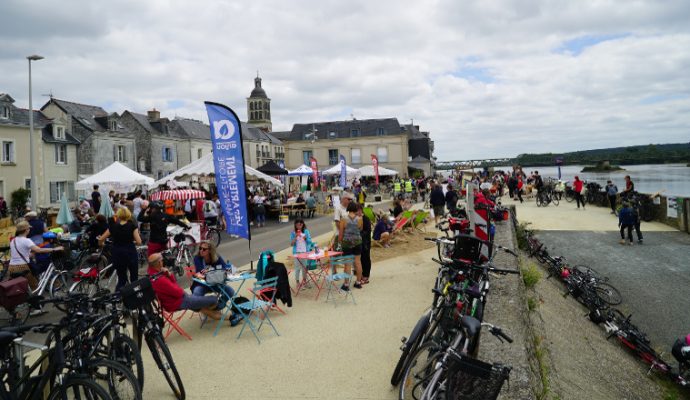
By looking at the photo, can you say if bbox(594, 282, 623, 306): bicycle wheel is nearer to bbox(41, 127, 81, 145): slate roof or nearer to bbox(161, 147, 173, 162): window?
bbox(41, 127, 81, 145): slate roof

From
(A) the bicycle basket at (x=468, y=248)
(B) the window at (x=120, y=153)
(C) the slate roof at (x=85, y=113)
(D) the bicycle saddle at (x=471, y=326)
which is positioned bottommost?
(D) the bicycle saddle at (x=471, y=326)

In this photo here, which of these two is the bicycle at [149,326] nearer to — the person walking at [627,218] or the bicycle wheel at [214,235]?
the bicycle wheel at [214,235]

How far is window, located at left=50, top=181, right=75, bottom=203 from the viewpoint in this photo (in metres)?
31.7

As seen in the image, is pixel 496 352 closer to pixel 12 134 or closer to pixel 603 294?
pixel 603 294

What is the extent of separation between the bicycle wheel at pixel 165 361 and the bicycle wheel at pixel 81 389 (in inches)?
34.6

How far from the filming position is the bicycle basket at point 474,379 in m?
2.71

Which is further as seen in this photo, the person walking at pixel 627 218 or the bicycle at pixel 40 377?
the person walking at pixel 627 218

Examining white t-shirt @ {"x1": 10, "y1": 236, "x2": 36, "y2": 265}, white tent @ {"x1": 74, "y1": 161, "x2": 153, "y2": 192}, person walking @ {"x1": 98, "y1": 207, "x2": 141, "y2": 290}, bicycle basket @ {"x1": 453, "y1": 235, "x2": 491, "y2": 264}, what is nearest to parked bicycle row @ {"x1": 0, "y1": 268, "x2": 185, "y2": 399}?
person walking @ {"x1": 98, "y1": 207, "x2": 141, "y2": 290}

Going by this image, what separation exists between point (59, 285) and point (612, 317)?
10166 millimetres

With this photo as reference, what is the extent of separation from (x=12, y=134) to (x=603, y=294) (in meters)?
31.2

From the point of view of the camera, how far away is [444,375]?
3.20 meters

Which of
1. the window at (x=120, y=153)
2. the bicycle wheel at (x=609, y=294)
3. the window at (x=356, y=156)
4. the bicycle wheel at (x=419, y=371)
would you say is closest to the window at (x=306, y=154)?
the window at (x=356, y=156)

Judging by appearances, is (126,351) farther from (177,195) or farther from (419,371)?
(177,195)

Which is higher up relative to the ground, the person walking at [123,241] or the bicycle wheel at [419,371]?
the person walking at [123,241]
